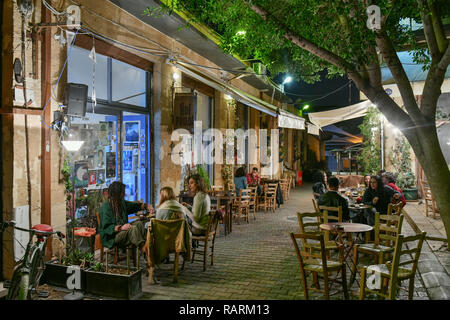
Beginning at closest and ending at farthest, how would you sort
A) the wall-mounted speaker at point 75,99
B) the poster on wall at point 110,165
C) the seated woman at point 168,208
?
the seated woman at point 168,208, the wall-mounted speaker at point 75,99, the poster on wall at point 110,165

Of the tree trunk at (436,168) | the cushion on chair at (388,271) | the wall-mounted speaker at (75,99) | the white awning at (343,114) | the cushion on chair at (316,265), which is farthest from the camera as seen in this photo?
the white awning at (343,114)

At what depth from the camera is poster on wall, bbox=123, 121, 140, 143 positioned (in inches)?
324

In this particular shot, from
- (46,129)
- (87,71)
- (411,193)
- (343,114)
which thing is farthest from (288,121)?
(46,129)

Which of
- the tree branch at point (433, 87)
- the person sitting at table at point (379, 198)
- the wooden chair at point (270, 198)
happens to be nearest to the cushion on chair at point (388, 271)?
the person sitting at table at point (379, 198)

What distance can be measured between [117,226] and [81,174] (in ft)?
5.65

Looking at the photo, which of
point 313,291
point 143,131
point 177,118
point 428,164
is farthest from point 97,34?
point 428,164

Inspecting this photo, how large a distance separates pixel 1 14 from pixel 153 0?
296 centimetres

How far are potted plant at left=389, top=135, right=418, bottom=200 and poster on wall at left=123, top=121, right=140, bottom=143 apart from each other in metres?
9.49

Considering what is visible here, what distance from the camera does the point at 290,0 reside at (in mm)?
8125

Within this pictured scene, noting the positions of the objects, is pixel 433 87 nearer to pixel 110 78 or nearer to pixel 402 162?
pixel 110 78

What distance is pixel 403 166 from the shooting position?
13.5 m

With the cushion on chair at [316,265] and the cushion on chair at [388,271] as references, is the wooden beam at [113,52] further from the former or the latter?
the cushion on chair at [388,271]

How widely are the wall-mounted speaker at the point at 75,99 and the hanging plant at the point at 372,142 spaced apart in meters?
11.6

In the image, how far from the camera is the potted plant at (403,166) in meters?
12.8
